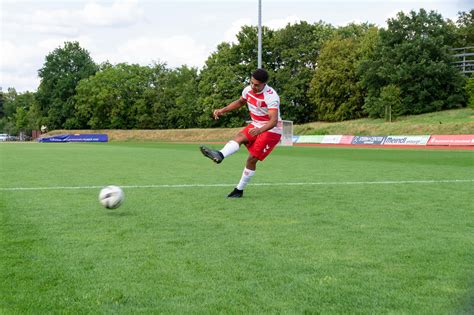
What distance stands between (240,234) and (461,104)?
211 ft

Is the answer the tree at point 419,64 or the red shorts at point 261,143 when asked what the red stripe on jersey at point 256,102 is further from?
the tree at point 419,64

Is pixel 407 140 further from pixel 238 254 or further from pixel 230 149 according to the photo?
pixel 238 254

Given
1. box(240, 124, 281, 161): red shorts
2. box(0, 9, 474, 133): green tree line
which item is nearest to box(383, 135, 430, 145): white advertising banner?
box(0, 9, 474, 133): green tree line

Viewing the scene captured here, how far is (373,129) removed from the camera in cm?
5462

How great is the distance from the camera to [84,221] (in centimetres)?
620

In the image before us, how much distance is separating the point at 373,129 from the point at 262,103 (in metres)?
47.8

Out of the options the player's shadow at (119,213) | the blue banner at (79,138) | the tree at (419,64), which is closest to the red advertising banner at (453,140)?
the tree at (419,64)

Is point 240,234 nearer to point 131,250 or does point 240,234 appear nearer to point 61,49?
point 131,250

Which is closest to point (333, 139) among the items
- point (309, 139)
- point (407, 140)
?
point (309, 139)

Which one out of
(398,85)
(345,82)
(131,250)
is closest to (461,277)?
(131,250)

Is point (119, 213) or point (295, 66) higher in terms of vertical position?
point (295, 66)

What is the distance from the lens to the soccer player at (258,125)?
857 cm

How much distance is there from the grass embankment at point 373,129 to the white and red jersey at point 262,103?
132 ft

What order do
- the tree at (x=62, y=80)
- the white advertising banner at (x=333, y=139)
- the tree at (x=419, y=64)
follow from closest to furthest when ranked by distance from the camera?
the white advertising banner at (x=333, y=139), the tree at (x=419, y=64), the tree at (x=62, y=80)
